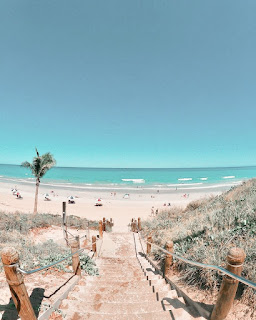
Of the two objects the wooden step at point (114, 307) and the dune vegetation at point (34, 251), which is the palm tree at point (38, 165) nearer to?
the dune vegetation at point (34, 251)

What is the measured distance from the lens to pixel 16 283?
2.21 metres

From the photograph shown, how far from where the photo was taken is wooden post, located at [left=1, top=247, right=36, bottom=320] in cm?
211

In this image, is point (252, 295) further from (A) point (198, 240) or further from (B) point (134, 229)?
(B) point (134, 229)

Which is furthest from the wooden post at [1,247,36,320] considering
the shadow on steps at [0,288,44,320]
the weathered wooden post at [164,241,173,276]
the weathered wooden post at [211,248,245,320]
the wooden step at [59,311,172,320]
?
the weathered wooden post at [164,241,173,276]

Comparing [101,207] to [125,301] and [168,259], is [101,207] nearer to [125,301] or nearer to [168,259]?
[168,259]

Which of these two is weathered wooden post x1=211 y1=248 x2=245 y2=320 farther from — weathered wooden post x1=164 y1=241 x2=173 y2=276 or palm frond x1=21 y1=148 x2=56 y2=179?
palm frond x1=21 y1=148 x2=56 y2=179

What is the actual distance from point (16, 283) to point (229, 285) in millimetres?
2880

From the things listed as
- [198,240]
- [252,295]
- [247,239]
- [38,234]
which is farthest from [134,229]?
[252,295]

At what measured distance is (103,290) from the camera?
3994mm

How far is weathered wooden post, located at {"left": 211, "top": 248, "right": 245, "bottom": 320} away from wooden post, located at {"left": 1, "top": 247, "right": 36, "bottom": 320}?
8.95ft

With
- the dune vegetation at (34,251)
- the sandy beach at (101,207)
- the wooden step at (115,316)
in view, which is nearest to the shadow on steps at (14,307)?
the wooden step at (115,316)

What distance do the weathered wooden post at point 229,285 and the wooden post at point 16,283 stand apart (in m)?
2.73

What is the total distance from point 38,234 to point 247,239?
1042 cm

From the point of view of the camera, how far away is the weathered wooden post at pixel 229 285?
2086 mm
